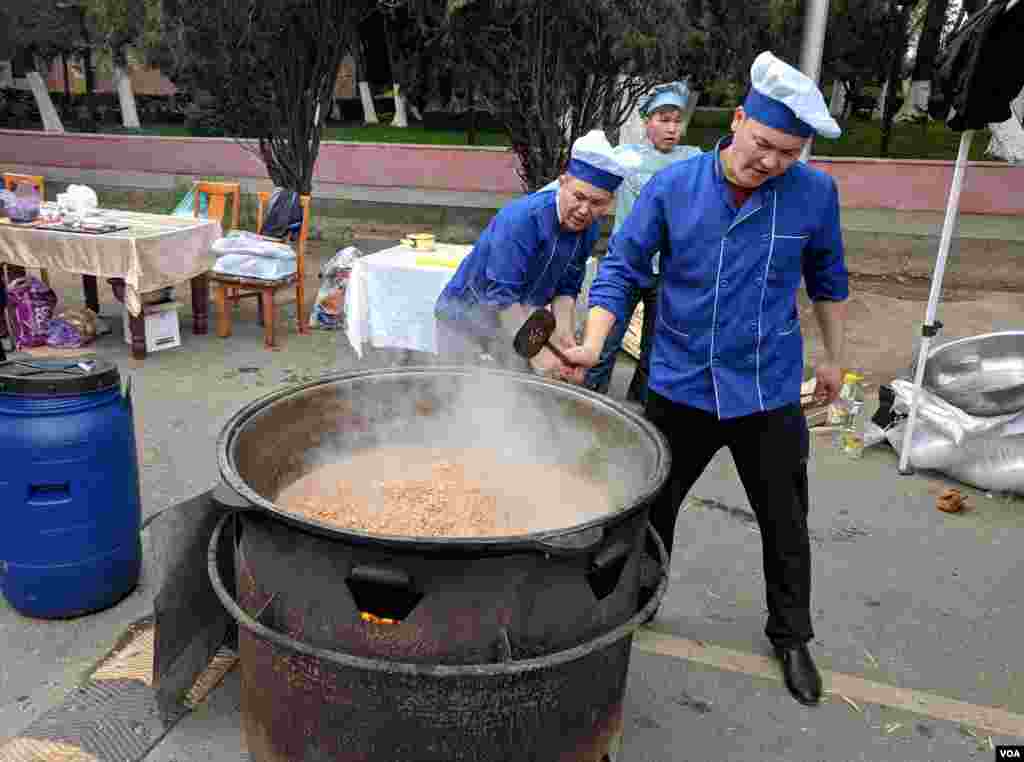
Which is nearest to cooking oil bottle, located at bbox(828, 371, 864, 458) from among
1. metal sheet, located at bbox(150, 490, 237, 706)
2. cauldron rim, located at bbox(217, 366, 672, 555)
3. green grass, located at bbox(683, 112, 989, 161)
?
cauldron rim, located at bbox(217, 366, 672, 555)

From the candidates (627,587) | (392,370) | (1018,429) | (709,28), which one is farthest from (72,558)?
(709,28)

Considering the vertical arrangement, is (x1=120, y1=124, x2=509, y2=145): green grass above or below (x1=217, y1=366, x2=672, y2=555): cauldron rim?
above

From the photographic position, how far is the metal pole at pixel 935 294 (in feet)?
13.1

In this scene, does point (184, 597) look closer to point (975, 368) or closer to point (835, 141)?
point (975, 368)

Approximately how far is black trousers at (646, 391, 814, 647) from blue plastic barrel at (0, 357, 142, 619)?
1939 millimetres

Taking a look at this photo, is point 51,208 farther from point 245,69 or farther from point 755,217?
point 755,217

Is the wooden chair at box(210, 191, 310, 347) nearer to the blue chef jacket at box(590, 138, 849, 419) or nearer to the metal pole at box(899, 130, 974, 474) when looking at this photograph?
the blue chef jacket at box(590, 138, 849, 419)

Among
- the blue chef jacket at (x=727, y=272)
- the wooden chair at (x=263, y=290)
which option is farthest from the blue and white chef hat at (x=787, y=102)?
the wooden chair at (x=263, y=290)

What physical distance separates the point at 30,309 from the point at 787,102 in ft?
18.7

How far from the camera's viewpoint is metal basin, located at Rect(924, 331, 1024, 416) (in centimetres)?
444

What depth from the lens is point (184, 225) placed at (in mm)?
6258

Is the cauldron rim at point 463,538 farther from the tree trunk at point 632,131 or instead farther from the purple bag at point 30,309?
the tree trunk at point 632,131

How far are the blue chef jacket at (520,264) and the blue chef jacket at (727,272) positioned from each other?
0.66 metres

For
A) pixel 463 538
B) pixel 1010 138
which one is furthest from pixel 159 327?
pixel 1010 138
